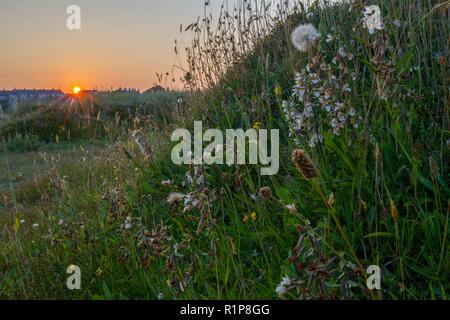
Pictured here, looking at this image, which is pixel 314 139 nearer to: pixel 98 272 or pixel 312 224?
pixel 312 224

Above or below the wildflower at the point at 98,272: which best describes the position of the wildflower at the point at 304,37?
above

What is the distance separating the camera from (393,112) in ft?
9.18

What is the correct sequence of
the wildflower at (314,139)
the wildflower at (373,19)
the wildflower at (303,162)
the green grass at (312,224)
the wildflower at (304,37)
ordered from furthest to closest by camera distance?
1. the wildflower at (304,37)
2. the wildflower at (314,139)
3. the wildflower at (373,19)
4. the green grass at (312,224)
5. the wildflower at (303,162)

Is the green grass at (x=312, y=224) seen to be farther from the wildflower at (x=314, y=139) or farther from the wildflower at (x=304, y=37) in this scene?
the wildflower at (x=304, y=37)

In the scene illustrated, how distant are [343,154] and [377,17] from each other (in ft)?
2.33

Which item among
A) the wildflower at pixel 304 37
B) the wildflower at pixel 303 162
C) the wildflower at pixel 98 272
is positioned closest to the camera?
the wildflower at pixel 303 162

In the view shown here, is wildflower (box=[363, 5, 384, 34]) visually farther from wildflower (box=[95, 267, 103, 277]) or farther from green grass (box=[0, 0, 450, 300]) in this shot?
wildflower (box=[95, 267, 103, 277])

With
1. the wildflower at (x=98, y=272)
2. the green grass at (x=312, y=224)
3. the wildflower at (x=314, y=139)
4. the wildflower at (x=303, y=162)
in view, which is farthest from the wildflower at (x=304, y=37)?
the wildflower at (x=303, y=162)

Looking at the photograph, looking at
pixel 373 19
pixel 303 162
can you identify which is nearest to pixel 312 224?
pixel 373 19

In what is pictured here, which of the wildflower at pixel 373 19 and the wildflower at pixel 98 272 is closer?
the wildflower at pixel 373 19

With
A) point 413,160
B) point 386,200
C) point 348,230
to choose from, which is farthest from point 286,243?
point 413,160
